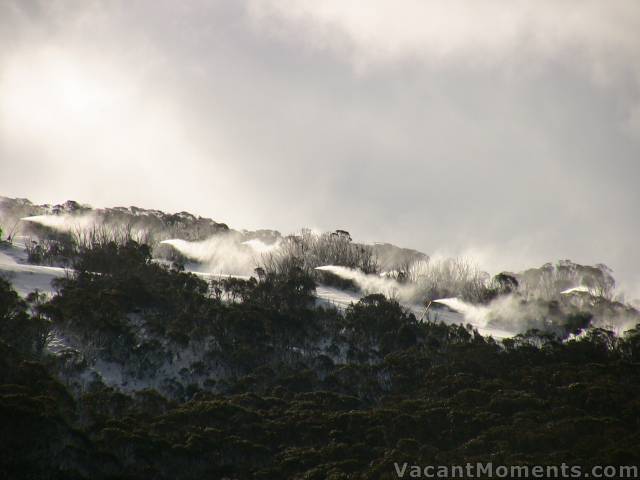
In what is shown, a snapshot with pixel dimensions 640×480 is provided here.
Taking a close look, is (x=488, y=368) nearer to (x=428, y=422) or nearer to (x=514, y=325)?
(x=428, y=422)

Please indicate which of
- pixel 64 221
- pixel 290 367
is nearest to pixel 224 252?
Answer: pixel 64 221

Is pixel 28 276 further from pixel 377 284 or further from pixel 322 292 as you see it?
pixel 377 284

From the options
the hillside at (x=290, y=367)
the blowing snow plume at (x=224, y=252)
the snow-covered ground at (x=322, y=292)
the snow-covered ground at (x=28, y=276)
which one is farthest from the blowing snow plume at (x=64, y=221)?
the snow-covered ground at (x=28, y=276)

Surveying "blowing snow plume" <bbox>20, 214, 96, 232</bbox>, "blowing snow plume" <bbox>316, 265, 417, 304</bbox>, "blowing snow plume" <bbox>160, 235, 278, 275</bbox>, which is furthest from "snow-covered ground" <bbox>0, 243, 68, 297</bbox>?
"blowing snow plume" <bbox>316, 265, 417, 304</bbox>

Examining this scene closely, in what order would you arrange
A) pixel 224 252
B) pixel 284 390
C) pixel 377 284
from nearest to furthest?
pixel 284 390 < pixel 377 284 < pixel 224 252

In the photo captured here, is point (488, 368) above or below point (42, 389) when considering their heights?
above

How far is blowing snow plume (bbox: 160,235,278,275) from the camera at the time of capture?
218 ft

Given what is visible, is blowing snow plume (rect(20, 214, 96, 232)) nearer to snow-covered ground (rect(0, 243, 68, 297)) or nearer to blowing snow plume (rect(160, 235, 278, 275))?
blowing snow plume (rect(160, 235, 278, 275))

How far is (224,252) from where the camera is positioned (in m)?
71.8

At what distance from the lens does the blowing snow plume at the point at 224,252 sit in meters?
66.4

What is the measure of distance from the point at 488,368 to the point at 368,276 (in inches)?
976

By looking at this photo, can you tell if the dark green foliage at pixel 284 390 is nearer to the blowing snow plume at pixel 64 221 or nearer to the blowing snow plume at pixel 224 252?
the blowing snow plume at pixel 224 252

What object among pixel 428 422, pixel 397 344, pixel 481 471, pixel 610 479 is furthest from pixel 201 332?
pixel 610 479

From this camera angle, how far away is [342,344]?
1775 inches
